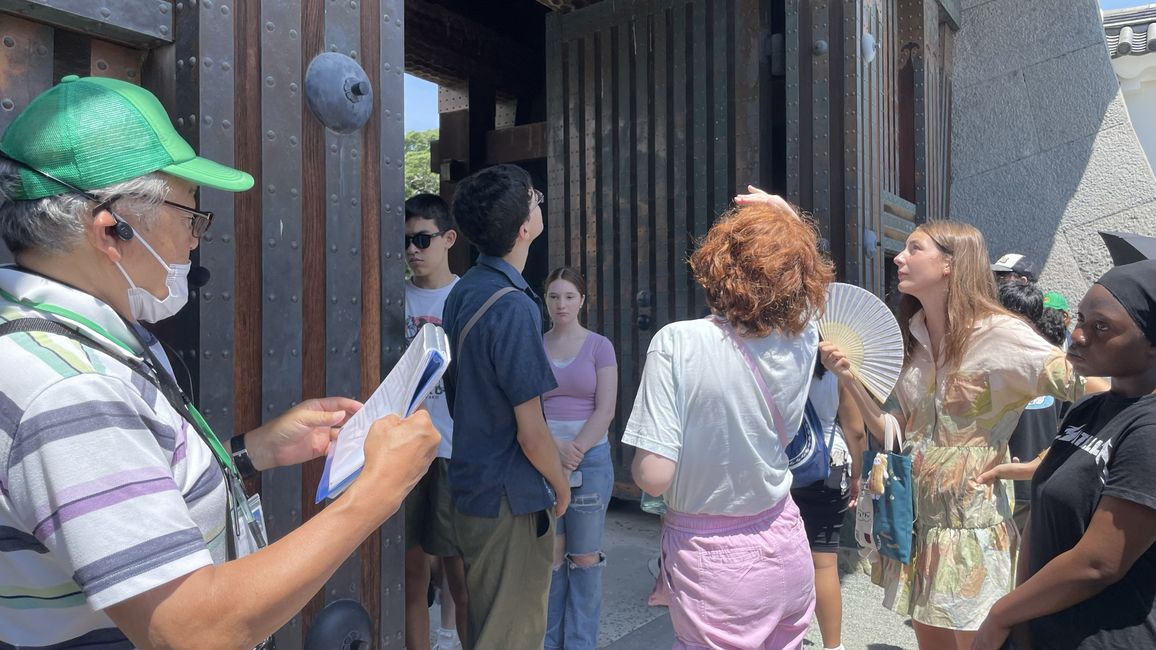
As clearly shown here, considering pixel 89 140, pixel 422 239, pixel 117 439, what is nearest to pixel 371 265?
pixel 422 239

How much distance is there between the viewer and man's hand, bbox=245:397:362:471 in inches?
62.0

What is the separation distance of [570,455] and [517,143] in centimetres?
375

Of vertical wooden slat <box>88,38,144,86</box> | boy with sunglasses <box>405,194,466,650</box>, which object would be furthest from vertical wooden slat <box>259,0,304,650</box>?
boy with sunglasses <box>405,194,466,650</box>

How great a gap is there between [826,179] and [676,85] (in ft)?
3.73

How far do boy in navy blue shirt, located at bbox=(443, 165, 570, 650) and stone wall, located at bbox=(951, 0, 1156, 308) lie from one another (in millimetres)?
6140

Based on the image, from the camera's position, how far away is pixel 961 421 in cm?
249

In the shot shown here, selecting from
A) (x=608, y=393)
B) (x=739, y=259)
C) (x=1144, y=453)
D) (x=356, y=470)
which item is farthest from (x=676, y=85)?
(x=356, y=470)

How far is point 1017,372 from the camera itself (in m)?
2.37

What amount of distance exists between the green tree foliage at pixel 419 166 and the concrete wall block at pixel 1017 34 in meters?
12.3

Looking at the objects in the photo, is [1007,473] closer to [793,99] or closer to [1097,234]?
[793,99]

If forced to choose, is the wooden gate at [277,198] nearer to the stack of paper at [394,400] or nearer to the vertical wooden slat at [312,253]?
the vertical wooden slat at [312,253]

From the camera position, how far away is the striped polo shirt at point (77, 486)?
905mm

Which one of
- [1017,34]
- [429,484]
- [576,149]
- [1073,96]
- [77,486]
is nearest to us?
[77,486]

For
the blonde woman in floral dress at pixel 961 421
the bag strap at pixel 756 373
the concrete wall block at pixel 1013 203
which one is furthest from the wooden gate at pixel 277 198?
the concrete wall block at pixel 1013 203
